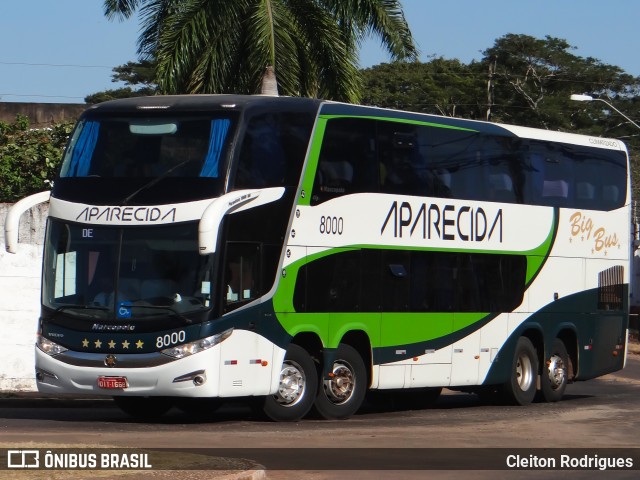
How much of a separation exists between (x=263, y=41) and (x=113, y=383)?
1092 cm

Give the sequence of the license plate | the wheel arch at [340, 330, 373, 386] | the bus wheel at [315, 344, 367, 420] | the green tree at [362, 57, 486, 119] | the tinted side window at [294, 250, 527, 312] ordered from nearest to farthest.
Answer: the license plate < the tinted side window at [294, 250, 527, 312] < the bus wheel at [315, 344, 367, 420] < the wheel arch at [340, 330, 373, 386] < the green tree at [362, 57, 486, 119]

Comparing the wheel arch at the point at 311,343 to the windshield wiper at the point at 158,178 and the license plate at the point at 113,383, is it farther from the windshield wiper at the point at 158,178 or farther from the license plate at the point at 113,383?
the windshield wiper at the point at 158,178

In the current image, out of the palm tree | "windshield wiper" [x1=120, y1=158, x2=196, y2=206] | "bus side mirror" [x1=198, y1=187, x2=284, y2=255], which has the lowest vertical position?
"bus side mirror" [x1=198, y1=187, x2=284, y2=255]

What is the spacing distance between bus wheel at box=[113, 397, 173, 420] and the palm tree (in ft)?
29.5

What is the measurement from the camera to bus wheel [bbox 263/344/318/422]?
17.2m

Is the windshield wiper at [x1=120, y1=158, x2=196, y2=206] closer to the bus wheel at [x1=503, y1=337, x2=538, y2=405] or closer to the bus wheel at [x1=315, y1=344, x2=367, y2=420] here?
the bus wheel at [x1=315, y1=344, x2=367, y2=420]

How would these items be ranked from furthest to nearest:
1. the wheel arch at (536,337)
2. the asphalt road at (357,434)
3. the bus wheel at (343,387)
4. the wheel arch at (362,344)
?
1. the wheel arch at (536,337)
2. the wheel arch at (362,344)
3. the bus wheel at (343,387)
4. the asphalt road at (357,434)

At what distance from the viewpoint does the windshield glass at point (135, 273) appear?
16.1 metres

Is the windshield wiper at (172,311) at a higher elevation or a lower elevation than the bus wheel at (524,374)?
higher

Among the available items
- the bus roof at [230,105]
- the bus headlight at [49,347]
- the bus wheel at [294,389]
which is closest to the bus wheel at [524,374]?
the bus roof at [230,105]

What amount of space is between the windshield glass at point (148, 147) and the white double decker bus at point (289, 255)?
0.08ft

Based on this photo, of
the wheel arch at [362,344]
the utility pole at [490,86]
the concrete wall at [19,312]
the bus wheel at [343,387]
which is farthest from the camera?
the utility pole at [490,86]

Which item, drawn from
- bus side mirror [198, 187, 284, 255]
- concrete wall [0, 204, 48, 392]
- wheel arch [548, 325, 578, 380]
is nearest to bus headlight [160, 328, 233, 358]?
bus side mirror [198, 187, 284, 255]

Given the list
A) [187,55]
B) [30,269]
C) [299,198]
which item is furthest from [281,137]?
[187,55]
